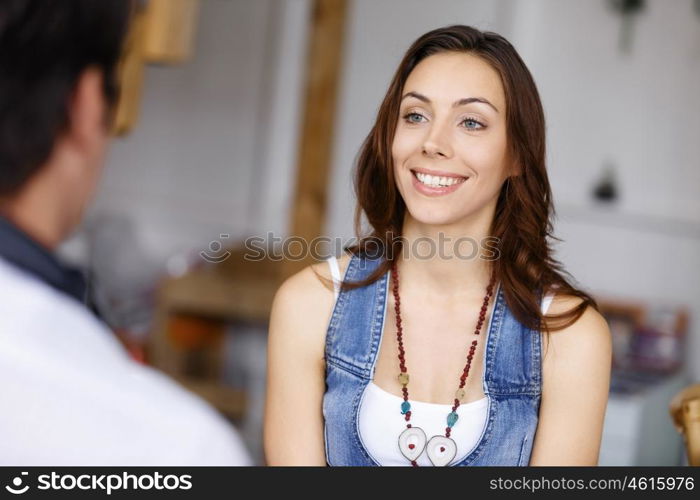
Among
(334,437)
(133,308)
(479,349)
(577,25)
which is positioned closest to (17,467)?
(334,437)

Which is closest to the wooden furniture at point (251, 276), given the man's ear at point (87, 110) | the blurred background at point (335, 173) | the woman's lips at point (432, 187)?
the blurred background at point (335, 173)

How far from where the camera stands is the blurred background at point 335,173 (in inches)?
133

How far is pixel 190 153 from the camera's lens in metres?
4.47

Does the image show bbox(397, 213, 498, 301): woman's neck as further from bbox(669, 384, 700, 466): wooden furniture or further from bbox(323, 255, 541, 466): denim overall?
bbox(669, 384, 700, 466): wooden furniture

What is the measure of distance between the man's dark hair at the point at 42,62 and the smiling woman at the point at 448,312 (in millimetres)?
753

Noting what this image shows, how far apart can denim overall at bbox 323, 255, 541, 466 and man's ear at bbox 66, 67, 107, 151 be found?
0.79 meters

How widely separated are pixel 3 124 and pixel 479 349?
0.94m

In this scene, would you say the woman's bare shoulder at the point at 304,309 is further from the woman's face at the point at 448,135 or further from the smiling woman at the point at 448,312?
the woman's face at the point at 448,135

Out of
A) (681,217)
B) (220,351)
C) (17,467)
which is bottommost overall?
(220,351)

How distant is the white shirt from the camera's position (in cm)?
68

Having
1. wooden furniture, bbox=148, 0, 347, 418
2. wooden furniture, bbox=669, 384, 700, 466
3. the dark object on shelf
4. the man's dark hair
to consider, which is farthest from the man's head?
the dark object on shelf

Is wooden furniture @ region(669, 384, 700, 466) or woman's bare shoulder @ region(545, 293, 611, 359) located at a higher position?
woman's bare shoulder @ region(545, 293, 611, 359)
